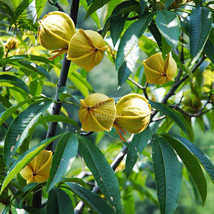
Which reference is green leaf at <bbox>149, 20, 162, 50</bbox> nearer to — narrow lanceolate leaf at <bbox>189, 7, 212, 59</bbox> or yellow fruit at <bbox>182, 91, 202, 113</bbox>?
narrow lanceolate leaf at <bbox>189, 7, 212, 59</bbox>

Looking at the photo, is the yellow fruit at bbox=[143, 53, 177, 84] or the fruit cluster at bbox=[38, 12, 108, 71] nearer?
the fruit cluster at bbox=[38, 12, 108, 71]

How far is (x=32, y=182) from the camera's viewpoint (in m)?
0.68

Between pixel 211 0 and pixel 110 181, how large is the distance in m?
0.40

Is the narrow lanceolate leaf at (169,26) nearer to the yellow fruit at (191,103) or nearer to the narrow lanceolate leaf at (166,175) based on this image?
the narrow lanceolate leaf at (166,175)

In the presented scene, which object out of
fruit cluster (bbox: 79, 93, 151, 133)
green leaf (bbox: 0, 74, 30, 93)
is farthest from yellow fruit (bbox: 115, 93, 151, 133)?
green leaf (bbox: 0, 74, 30, 93)

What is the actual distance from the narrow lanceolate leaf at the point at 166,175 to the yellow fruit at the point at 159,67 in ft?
0.44

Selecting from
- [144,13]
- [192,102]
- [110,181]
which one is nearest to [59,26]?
[144,13]

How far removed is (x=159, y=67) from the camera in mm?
719

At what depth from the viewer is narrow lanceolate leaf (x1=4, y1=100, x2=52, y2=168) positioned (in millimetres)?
578

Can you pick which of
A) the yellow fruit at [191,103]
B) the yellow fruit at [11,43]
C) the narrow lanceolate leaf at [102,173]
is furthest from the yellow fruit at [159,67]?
the yellow fruit at [191,103]

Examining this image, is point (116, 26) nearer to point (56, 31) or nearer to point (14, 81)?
point (56, 31)

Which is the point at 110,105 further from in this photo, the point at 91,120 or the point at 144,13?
the point at 144,13

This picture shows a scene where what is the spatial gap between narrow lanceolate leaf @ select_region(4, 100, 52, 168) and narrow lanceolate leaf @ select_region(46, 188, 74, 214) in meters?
0.11

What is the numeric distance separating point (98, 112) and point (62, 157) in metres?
0.09
